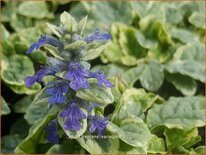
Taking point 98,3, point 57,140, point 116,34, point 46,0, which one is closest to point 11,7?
point 46,0

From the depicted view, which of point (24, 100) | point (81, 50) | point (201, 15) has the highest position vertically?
point (81, 50)

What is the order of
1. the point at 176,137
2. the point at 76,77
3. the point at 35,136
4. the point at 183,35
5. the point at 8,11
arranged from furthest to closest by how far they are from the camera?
the point at 8,11 → the point at 183,35 → the point at 176,137 → the point at 35,136 → the point at 76,77

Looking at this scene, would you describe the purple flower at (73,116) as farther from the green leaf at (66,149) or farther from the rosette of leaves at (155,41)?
the rosette of leaves at (155,41)

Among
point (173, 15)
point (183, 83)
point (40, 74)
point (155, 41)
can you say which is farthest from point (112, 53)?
point (40, 74)

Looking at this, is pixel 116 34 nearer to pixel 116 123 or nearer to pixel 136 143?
pixel 116 123

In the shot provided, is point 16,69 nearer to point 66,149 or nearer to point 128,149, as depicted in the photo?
point 66,149

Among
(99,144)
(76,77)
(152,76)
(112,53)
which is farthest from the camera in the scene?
(112,53)

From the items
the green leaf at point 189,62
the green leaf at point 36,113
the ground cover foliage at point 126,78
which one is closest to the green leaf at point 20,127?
the ground cover foliage at point 126,78
